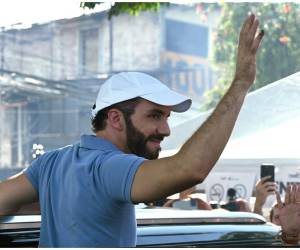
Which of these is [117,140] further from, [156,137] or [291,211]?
[291,211]

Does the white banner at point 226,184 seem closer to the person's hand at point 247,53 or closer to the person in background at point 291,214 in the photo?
the person in background at point 291,214

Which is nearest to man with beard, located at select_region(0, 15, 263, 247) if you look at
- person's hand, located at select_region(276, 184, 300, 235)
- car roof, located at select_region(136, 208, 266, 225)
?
person's hand, located at select_region(276, 184, 300, 235)

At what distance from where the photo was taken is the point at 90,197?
237 centimetres

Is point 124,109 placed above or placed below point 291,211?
above

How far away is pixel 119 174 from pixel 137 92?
0.33 metres

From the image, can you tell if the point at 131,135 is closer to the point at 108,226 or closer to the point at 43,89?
the point at 108,226

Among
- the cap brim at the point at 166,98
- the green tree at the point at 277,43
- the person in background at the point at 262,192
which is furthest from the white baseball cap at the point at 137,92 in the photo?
the green tree at the point at 277,43

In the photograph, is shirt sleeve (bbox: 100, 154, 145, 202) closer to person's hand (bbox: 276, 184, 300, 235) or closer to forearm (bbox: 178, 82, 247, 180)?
forearm (bbox: 178, 82, 247, 180)

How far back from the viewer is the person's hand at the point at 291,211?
2.97 metres

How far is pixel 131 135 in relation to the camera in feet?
8.22

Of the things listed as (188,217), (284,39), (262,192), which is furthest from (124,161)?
(284,39)

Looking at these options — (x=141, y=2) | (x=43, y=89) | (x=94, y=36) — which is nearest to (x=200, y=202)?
(x=141, y=2)

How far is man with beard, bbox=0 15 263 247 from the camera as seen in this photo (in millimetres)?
2221

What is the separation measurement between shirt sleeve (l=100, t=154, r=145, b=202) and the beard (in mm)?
146
